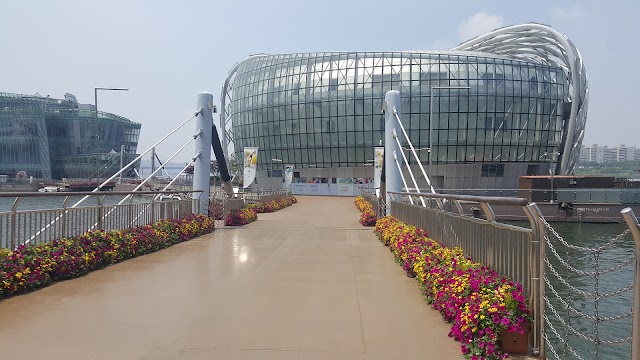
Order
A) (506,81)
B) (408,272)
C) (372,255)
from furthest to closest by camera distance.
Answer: (506,81)
(372,255)
(408,272)

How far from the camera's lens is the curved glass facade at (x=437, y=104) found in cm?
7662

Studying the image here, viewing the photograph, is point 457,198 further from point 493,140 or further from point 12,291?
point 493,140

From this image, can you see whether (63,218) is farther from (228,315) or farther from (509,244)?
(509,244)

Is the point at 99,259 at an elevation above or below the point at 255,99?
below

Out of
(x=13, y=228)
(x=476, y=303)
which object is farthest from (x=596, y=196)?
(x=13, y=228)

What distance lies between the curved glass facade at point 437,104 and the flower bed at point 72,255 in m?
63.8

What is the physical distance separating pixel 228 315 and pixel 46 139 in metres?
113

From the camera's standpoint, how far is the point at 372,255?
13094 mm

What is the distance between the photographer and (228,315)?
670 centimetres

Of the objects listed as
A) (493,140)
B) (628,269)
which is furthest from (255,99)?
(628,269)

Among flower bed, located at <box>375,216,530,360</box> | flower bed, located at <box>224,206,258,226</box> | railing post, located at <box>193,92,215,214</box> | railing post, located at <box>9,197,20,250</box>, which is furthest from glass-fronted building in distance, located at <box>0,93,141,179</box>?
flower bed, located at <box>375,216,530,360</box>

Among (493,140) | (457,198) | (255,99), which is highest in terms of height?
(255,99)

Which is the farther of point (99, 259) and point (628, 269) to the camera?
point (628, 269)

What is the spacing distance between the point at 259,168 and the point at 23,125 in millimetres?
50631
